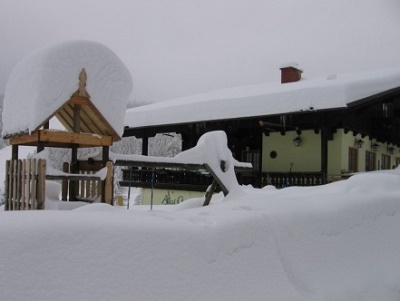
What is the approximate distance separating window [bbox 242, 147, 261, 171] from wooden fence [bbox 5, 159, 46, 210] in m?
13.1

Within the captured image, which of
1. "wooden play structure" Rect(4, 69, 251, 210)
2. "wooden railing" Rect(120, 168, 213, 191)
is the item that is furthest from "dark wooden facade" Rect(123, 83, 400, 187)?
"wooden play structure" Rect(4, 69, 251, 210)

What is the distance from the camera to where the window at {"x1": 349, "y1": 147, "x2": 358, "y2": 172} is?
676 inches

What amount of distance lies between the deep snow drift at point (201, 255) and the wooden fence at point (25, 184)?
1.72m

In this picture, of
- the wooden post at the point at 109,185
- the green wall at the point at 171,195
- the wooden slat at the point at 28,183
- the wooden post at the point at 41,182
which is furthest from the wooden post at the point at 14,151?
the green wall at the point at 171,195

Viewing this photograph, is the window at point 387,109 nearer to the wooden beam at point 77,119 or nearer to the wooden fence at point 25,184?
the wooden beam at point 77,119

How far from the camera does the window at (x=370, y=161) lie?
61.7ft

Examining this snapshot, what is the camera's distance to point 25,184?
21.5 ft

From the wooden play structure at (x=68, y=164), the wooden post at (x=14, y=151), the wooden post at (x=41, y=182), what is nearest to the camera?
the wooden post at (x=41, y=182)

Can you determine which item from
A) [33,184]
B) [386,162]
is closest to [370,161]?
[386,162]

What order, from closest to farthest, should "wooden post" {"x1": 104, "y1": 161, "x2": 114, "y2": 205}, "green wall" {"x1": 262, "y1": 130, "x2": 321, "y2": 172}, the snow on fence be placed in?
the snow on fence → "wooden post" {"x1": 104, "y1": 161, "x2": 114, "y2": 205} → "green wall" {"x1": 262, "y1": 130, "x2": 321, "y2": 172}

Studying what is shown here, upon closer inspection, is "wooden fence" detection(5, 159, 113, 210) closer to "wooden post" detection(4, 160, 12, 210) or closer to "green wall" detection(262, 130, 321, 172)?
"wooden post" detection(4, 160, 12, 210)

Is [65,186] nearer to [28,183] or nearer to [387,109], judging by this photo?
[28,183]

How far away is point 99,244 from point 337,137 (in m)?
14.5

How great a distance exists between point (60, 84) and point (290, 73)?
17347 mm
